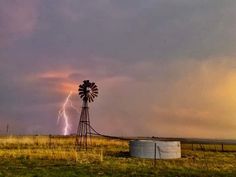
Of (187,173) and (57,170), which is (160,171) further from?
(57,170)

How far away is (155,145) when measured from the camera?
4025 centimetres

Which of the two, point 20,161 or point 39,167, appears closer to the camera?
point 39,167

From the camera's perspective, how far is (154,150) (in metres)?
40.7

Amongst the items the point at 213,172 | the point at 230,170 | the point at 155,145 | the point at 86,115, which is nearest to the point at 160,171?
the point at 213,172

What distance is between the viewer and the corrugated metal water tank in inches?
1604

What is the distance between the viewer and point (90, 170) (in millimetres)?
28750

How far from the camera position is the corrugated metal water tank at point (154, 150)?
1604 inches

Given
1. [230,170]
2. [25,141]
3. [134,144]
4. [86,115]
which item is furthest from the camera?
[25,141]

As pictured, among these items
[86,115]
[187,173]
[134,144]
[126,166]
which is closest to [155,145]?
[134,144]

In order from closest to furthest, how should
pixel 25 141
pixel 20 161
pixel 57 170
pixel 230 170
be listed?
pixel 57 170 < pixel 230 170 < pixel 20 161 < pixel 25 141

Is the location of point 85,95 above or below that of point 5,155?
above

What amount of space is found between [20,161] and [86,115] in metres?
21.7

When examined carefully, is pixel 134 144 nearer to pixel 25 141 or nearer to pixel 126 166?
pixel 126 166

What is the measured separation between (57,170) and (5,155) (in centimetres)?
1180
